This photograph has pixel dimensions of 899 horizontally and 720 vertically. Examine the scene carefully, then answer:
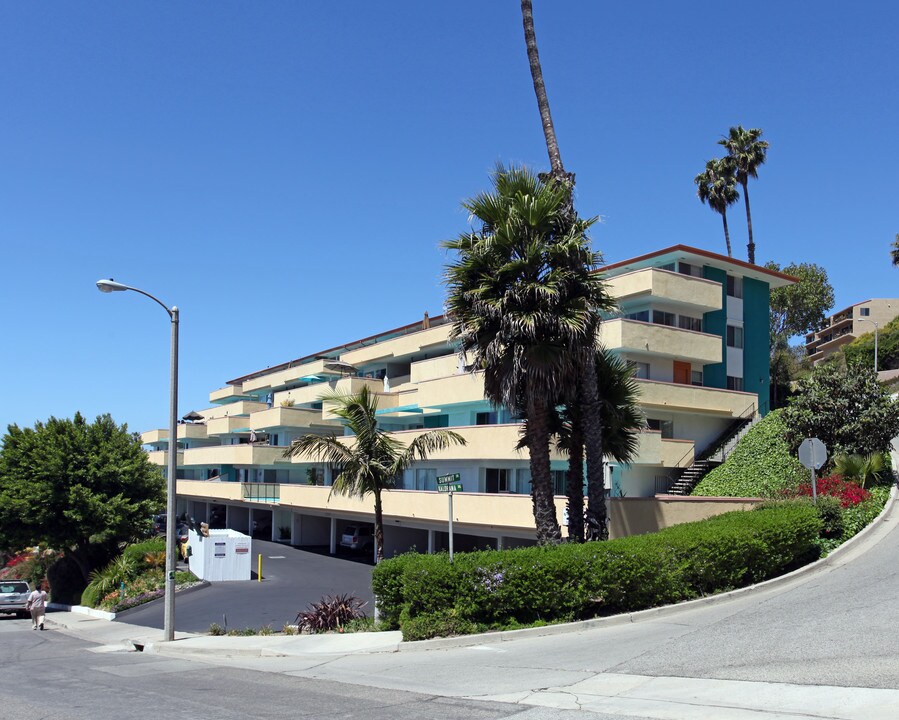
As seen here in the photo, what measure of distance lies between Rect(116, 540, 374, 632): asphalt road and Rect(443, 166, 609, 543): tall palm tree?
947cm

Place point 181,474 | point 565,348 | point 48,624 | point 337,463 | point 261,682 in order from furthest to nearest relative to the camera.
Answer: point 181,474, point 48,624, point 337,463, point 565,348, point 261,682

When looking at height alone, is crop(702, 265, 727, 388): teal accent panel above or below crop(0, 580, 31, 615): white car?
above

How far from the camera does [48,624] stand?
31141 millimetres

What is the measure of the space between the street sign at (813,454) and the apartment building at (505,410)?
5867 mm

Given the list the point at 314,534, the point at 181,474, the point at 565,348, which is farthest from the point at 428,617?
the point at 181,474

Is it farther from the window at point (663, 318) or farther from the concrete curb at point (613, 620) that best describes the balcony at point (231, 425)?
the concrete curb at point (613, 620)

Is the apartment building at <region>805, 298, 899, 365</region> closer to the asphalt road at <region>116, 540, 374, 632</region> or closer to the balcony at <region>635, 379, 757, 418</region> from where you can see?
the balcony at <region>635, 379, 757, 418</region>

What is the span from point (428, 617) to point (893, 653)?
751 cm

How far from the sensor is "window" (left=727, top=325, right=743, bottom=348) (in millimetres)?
37541

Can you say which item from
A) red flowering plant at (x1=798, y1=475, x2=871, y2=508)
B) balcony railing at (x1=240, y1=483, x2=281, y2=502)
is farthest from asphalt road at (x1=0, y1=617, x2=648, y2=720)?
balcony railing at (x1=240, y1=483, x2=281, y2=502)

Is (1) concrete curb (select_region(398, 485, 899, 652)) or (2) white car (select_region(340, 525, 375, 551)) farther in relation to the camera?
(2) white car (select_region(340, 525, 375, 551))

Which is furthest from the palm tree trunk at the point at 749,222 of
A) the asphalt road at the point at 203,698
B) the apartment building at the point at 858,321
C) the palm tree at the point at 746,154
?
the asphalt road at the point at 203,698

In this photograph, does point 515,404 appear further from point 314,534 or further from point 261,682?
point 314,534

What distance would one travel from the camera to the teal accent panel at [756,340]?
3806 centimetres
